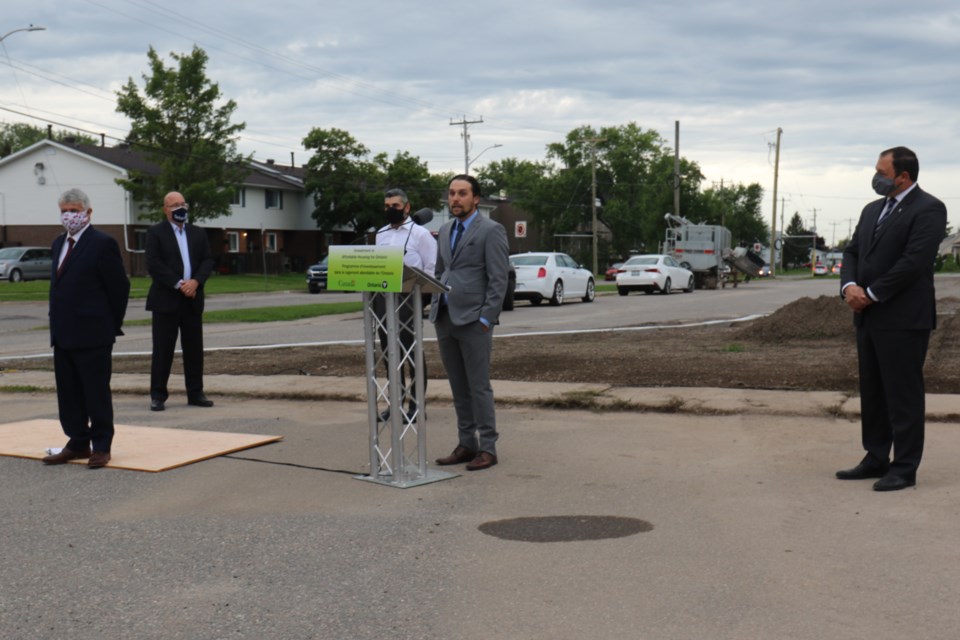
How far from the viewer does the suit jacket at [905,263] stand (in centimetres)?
644

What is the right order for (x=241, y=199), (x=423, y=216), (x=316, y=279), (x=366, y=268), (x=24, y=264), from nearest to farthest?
(x=366, y=268) < (x=423, y=216) < (x=316, y=279) < (x=24, y=264) < (x=241, y=199)

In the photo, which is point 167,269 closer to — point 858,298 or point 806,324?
point 858,298

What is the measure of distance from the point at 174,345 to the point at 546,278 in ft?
64.2

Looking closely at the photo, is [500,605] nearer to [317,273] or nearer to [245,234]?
[317,273]

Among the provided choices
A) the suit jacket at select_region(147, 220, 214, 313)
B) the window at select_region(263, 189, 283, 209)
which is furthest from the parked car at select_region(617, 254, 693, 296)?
the window at select_region(263, 189, 283, 209)

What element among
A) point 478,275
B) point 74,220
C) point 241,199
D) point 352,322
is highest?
point 241,199

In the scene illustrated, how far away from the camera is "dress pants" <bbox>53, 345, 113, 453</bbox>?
7.69m

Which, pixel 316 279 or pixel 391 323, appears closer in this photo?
pixel 391 323

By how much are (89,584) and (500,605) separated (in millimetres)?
1888

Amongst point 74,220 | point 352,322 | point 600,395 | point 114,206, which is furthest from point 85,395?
point 114,206

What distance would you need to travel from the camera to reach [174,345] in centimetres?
1077

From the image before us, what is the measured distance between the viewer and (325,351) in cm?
1541

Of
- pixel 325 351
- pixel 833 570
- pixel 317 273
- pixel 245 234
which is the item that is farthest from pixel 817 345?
pixel 245 234

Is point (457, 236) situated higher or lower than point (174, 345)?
higher
